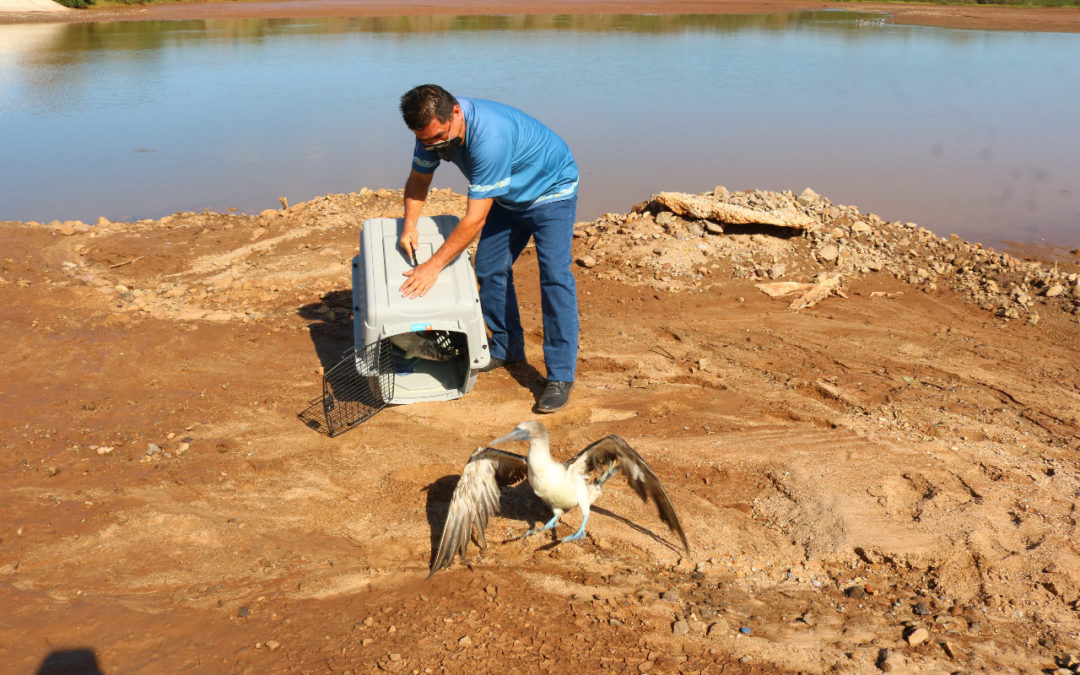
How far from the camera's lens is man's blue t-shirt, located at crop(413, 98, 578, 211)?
4.43 m

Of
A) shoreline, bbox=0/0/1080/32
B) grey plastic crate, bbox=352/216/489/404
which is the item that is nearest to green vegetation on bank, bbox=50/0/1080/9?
shoreline, bbox=0/0/1080/32

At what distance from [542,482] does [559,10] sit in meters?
32.4

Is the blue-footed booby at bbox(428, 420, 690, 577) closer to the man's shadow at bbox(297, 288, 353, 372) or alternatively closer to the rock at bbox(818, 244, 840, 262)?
the man's shadow at bbox(297, 288, 353, 372)

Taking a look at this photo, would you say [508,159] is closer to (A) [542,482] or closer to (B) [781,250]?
(A) [542,482]

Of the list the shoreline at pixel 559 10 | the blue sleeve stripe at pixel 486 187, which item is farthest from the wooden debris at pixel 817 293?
the shoreline at pixel 559 10

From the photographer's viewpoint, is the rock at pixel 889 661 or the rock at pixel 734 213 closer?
the rock at pixel 889 661

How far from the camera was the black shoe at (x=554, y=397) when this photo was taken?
5.12 m

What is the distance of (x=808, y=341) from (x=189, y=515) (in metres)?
4.76

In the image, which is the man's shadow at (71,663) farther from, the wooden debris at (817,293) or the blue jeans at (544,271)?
the wooden debris at (817,293)

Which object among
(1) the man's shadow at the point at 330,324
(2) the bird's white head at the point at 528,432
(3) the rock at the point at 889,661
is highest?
(2) the bird's white head at the point at 528,432

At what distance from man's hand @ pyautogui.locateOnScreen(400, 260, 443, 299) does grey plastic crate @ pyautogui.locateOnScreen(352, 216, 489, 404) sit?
0.19ft

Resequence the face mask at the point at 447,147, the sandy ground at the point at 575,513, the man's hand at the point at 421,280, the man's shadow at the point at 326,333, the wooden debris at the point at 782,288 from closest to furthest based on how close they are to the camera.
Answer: the sandy ground at the point at 575,513 → the face mask at the point at 447,147 → the man's hand at the point at 421,280 → the man's shadow at the point at 326,333 → the wooden debris at the point at 782,288

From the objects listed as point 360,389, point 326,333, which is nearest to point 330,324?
point 326,333

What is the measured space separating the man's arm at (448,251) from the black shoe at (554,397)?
1095 millimetres
